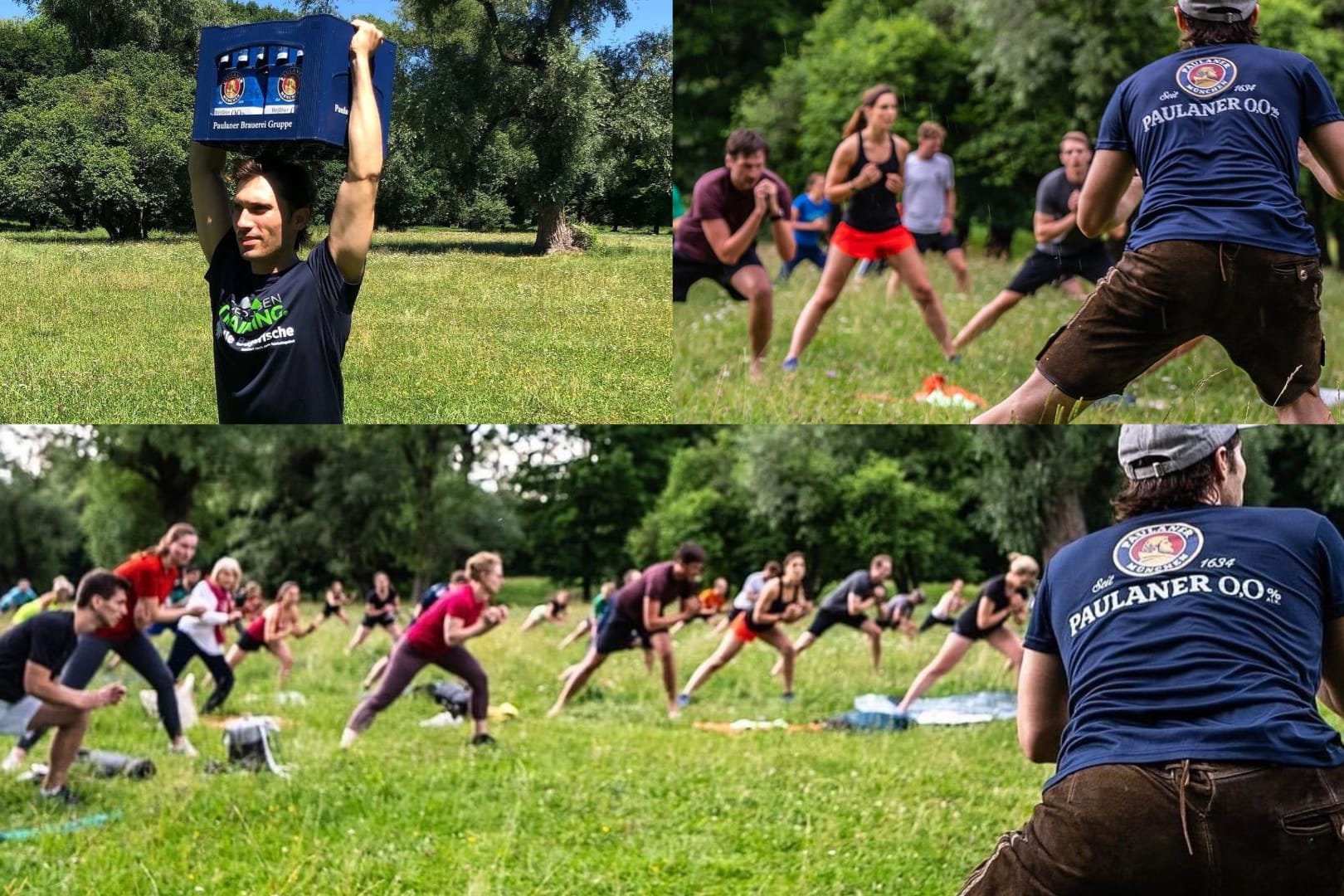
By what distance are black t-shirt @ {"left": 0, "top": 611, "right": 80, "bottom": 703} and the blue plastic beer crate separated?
3100 millimetres

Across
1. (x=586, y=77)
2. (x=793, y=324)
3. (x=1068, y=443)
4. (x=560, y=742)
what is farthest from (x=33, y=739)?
(x=1068, y=443)

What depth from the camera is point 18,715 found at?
20.8 feet

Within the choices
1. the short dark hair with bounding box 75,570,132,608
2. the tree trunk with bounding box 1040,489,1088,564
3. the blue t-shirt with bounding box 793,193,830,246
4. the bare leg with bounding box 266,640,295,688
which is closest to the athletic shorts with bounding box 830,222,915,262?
the short dark hair with bounding box 75,570,132,608

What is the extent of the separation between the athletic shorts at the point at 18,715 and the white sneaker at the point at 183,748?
1088 millimetres

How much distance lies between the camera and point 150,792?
5.93m

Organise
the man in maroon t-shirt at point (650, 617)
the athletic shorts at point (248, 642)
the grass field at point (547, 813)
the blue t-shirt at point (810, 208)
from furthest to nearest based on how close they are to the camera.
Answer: the blue t-shirt at point (810, 208) → the athletic shorts at point (248, 642) → the man in maroon t-shirt at point (650, 617) → the grass field at point (547, 813)

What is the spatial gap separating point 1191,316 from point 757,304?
→ 404 cm

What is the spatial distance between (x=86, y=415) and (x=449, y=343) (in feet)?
6.71

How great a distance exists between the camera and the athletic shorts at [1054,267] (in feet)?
28.0

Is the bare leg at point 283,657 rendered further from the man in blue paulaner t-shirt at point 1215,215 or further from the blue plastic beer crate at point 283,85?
the man in blue paulaner t-shirt at point 1215,215

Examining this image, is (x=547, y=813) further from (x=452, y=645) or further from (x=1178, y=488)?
(x=1178, y=488)

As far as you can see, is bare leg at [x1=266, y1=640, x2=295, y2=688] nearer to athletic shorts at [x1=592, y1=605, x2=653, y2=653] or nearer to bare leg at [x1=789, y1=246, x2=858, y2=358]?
athletic shorts at [x1=592, y1=605, x2=653, y2=653]

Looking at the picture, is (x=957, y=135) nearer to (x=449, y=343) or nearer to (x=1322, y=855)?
(x=449, y=343)

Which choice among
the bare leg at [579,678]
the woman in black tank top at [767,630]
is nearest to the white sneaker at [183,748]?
the bare leg at [579,678]
